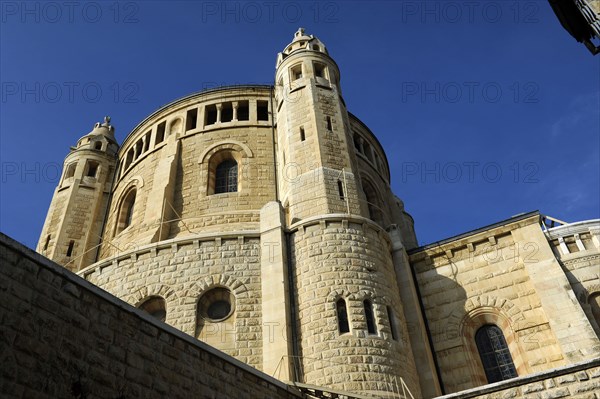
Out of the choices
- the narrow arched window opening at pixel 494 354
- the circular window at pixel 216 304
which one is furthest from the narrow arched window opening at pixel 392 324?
the circular window at pixel 216 304

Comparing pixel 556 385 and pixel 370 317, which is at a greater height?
pixel 370 317

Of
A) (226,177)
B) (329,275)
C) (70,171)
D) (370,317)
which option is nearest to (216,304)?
(329,275)

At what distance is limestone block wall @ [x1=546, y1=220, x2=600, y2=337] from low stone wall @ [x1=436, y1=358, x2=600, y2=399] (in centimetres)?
556

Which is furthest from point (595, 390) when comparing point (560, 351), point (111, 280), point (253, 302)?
point (111, 280)

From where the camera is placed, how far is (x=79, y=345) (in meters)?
6.42

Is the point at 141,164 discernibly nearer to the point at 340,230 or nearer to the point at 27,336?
the point at 340,230

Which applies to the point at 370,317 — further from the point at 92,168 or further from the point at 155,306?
the point at 92,168

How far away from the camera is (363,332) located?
12.2 m

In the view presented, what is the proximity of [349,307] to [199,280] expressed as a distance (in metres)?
4.66

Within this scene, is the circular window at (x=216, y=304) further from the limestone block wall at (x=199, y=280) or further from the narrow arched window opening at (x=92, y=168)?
the narrow arched window opening at (x=92, y=168)

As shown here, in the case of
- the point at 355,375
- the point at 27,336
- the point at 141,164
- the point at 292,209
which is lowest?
the point at 27,336

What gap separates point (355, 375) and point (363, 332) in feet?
3.84

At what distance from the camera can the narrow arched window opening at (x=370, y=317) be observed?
41.0 feet

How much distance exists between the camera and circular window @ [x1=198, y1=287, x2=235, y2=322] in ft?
45.8
